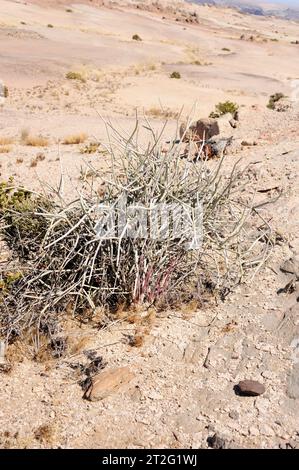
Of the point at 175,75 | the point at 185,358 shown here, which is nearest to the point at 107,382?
the point at 185,358

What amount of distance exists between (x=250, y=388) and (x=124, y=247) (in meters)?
2.46

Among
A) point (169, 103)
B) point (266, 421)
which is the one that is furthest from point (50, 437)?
point (169, 103)

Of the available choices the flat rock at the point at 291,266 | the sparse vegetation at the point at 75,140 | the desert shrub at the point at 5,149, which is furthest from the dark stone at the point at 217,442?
the sparse vegetation at the point at 75,140

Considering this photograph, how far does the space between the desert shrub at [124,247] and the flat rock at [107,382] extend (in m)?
0.95

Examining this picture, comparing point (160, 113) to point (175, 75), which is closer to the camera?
→ point (160, 113)

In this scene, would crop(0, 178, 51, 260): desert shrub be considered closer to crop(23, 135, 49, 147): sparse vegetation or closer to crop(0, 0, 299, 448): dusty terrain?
crop(0, 0, 299, 448): dusty terrain

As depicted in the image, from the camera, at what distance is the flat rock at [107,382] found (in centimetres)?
554

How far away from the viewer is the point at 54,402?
18.2 ft

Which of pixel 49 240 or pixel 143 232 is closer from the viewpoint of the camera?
pixel 143 232

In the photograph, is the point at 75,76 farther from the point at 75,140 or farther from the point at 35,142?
the point at 35,142

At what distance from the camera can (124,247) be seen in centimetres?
673

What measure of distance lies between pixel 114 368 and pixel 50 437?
1170 mm

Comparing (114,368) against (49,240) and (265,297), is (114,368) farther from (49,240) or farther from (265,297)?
(265,297)

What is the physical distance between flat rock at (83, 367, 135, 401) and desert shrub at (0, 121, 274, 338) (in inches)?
37.5
